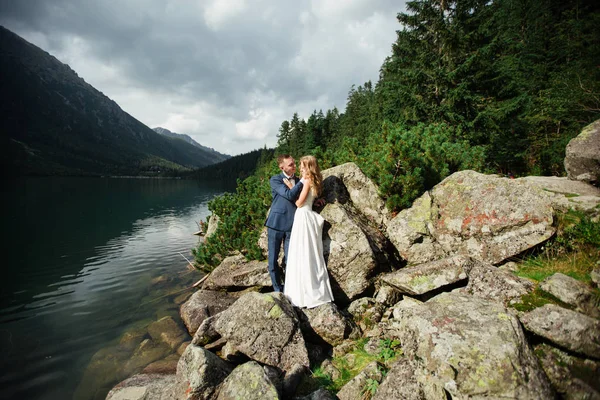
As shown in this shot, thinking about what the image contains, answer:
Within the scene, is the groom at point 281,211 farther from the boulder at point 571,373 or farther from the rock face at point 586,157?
the rock face at point 586,157

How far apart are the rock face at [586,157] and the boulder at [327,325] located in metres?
8.73

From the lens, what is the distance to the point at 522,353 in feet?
10.3

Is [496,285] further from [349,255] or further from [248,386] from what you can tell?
[248,386]

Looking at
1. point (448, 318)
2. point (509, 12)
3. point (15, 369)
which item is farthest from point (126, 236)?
point (509, 12)

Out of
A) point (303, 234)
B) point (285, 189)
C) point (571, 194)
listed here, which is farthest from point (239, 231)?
point (571, 194)

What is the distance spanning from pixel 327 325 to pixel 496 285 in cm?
330

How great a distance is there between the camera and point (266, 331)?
493cm

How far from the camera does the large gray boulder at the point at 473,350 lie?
2930 millimetres

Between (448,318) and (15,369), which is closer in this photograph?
(448,318)

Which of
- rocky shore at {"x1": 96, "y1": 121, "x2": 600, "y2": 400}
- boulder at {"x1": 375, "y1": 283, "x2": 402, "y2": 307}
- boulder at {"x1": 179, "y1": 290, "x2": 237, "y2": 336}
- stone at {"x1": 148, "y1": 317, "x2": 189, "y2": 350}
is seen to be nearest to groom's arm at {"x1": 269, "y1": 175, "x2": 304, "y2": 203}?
rocky shore at {"x1": 96, "y1": 121, "x2": 600, "y2": 400}

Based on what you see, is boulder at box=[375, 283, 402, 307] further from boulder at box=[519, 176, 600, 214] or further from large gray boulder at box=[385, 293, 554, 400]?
boulder at box=[519, 176, 600, 214]

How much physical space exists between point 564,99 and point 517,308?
1653 cm

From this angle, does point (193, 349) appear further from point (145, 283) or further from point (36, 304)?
point (36, 304)

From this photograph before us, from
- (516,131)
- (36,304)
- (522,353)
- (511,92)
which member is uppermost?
(511,92)
